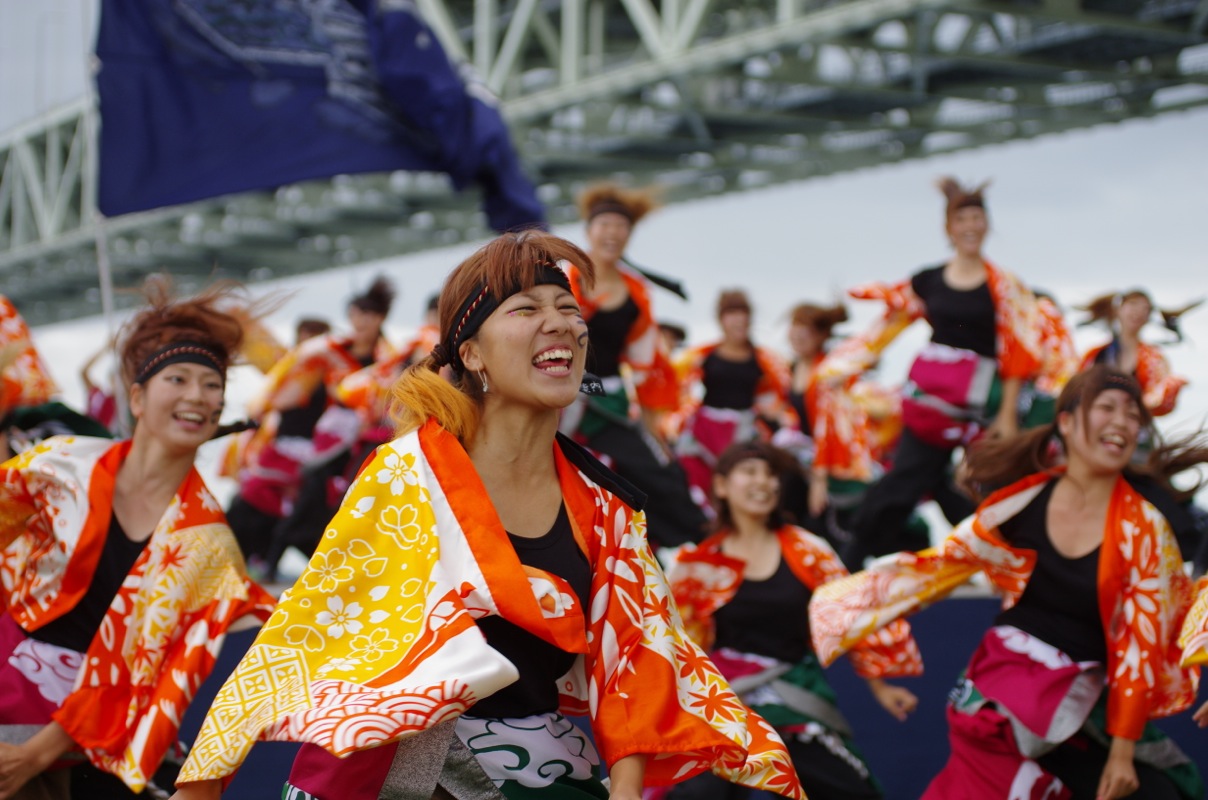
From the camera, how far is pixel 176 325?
3.86 m

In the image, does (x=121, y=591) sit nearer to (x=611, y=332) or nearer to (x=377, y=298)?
(x=611, y=332)

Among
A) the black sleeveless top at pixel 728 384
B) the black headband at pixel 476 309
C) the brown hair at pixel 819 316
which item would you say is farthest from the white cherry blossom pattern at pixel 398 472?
the brown hair at pixel 819 316

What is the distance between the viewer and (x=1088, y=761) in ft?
13.0

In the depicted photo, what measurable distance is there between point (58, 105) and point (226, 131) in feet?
56.3

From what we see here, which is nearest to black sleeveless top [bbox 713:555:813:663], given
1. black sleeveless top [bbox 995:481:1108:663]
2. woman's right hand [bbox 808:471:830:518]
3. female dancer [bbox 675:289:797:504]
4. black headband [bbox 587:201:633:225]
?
black sleeveless top [bbox 995:481:1108:663]

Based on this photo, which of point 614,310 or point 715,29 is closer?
point 614,310

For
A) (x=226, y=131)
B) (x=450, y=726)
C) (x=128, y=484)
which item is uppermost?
(x=226, y=131)

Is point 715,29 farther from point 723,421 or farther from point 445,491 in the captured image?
point 445,491

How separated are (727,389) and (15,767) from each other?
214 inches

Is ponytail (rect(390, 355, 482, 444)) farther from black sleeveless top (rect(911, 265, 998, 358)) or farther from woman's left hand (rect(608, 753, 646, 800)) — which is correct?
black sleeveless top (rect(911, 265, 998, 358))

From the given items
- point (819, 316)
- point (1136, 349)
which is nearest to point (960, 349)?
point (1136, 349)

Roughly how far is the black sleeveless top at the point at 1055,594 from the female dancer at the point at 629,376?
1997 mm

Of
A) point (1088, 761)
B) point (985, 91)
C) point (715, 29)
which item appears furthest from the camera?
point (715, 29)

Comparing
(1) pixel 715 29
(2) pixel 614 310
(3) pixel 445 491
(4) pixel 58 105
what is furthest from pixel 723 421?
(4) pixel 58 105
